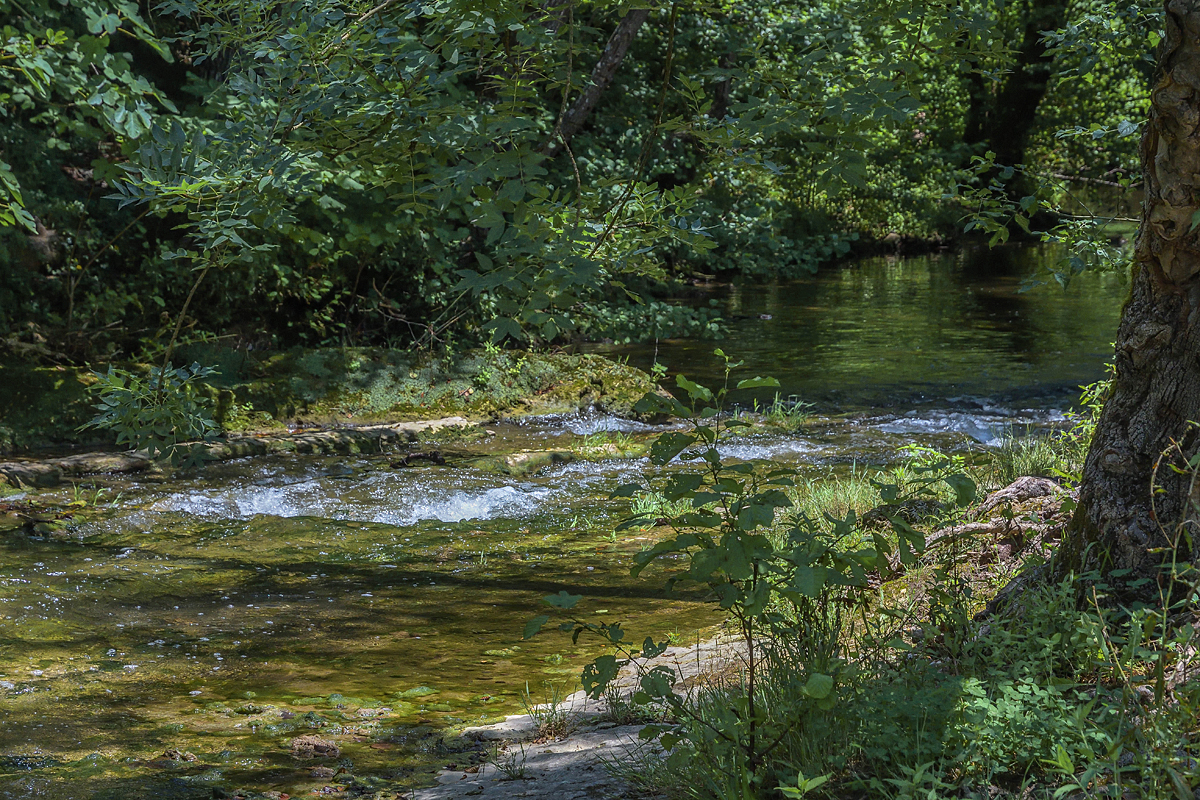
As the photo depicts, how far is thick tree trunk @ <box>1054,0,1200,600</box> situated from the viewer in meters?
3.40

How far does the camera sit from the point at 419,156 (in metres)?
4.60

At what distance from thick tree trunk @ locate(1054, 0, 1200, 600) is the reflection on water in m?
5.81

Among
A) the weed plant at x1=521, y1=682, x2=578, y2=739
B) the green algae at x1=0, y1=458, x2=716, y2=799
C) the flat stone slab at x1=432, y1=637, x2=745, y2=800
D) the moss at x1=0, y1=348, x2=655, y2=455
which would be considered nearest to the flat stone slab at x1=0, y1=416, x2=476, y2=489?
the moss at x1=0, y1=348, x2=655, y2=455

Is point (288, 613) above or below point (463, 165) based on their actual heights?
below

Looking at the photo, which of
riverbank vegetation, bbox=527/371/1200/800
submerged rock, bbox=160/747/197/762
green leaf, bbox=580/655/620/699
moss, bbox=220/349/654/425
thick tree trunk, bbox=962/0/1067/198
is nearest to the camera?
riverbank vegetation, bbox=527/371/1200/800

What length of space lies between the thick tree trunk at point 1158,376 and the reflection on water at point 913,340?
19.1ft

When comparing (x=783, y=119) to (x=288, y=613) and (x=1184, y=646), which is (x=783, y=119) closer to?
(x=1184, y=646)

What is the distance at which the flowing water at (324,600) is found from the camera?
402cm

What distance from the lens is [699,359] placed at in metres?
14.8

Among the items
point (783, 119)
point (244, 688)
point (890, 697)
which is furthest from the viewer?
point (244, 688)

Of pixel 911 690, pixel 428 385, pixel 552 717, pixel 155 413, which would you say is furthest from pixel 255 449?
pixel 911 690

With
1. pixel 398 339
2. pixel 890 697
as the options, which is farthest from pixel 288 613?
pixel 398 339

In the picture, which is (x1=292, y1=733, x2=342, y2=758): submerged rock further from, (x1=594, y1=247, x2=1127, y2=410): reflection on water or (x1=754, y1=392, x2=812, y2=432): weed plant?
(x1=594, y1=247, x2=1127, y2=410): reflection on water

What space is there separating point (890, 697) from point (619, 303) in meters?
11.1
